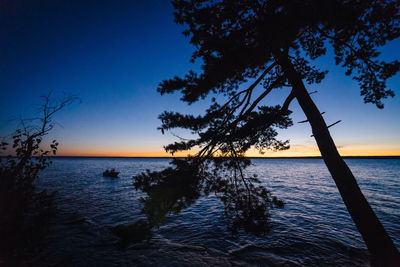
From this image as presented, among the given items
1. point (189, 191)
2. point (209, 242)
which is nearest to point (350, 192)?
point (189, 191)

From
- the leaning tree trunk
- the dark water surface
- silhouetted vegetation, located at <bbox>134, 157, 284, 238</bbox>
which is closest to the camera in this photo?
the leaning tree trunk

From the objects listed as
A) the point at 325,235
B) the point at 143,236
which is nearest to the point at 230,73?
the point at 143,236

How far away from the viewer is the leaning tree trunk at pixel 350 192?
3278 millimetres

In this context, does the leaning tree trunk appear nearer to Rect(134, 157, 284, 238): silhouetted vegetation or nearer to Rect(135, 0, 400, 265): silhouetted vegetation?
Rect(135, 0, 400, 265): silhouetted vegetation

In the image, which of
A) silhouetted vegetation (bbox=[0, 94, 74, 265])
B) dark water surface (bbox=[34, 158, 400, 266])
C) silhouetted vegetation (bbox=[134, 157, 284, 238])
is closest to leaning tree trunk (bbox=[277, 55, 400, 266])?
silhouetted vegetation (bbox=[134, 157, 284, 238])

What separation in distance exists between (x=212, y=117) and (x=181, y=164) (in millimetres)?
1864

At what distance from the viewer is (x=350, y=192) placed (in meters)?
3.55

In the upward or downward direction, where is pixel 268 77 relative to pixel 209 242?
upward

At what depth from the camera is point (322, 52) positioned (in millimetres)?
5012

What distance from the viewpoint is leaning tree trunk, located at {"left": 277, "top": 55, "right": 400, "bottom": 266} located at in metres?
3.28

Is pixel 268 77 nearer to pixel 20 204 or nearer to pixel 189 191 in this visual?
pixel 189 191

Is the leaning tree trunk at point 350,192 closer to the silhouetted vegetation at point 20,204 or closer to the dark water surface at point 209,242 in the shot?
the dark water surface at point 209,242

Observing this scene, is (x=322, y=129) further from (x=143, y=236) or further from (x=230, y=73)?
(x=143, y=236)

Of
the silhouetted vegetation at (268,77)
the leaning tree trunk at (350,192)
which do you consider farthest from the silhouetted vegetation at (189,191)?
the leaning tree trunk at (350,192)
